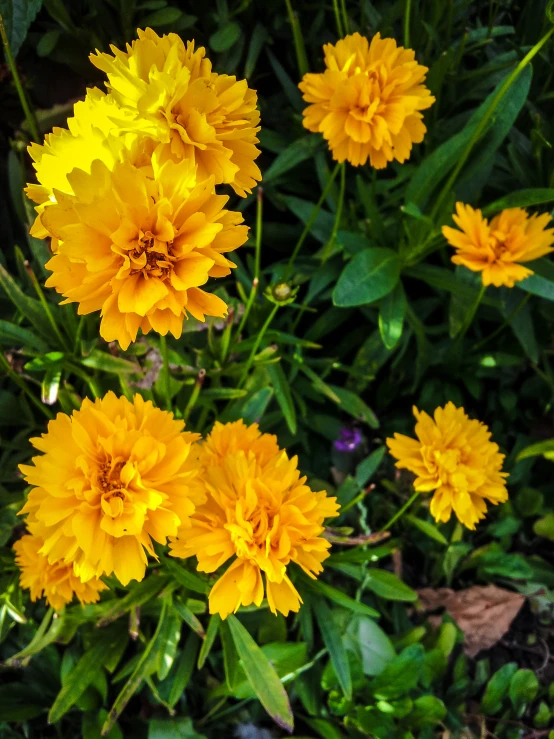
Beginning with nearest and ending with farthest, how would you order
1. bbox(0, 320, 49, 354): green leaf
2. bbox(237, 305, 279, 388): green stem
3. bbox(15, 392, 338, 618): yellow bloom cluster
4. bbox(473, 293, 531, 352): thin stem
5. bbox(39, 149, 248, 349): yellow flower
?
bbox(39, 149, 248, 349): yellow flower
bbox(15, 392, 338, 618): yellow bloom cluster
bbox(237, 305, 279, 388): green stem
bbox(0, 320, 49, 354): green leaf
bbox(473, 293, 531, 352): thin stem

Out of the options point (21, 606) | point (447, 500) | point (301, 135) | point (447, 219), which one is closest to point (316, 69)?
point (301, 135)

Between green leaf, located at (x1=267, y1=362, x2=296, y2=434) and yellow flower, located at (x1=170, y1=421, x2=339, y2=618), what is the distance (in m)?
0.24

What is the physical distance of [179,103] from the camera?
1.82 feet

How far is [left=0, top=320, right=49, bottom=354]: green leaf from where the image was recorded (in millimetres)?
887

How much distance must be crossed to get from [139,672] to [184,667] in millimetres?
84

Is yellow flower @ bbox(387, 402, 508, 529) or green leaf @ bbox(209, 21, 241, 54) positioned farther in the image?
green leaf @ bbox(209, 21, 241, 54)

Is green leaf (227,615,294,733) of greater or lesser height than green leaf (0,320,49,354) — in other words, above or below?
below

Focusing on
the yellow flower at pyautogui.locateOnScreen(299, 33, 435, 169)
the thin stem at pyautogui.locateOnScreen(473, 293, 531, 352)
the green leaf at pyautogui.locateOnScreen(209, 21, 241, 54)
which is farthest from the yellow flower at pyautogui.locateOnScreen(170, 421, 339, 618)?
the green leaf at pyautogui.locateOnScreen(209, 21, 241, 54)

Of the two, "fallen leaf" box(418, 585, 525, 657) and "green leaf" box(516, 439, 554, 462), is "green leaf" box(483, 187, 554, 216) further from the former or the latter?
"fallen leaf" box(418, 585, 525, 657)

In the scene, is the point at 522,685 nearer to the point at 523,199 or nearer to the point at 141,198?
the point at 523,199

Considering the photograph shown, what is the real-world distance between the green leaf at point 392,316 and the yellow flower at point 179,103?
475mm

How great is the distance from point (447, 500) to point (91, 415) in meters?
0.54

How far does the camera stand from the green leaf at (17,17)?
2.67ft

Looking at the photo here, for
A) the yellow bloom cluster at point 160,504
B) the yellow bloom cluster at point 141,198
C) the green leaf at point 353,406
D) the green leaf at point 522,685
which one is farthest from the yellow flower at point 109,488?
the green leaf at point 522,685
